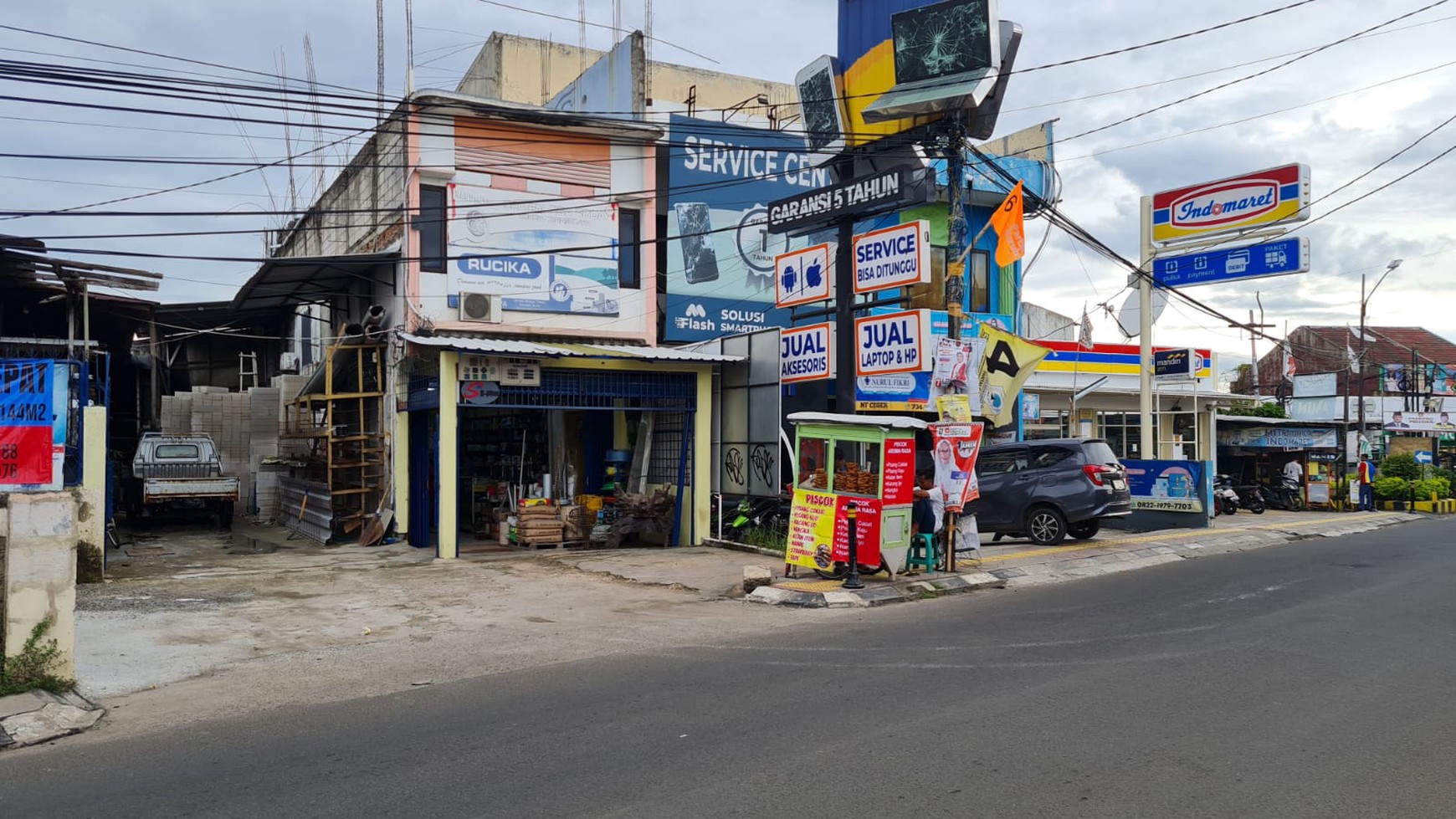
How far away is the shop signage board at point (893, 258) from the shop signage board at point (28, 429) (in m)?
11.0

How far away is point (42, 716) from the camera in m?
6.98

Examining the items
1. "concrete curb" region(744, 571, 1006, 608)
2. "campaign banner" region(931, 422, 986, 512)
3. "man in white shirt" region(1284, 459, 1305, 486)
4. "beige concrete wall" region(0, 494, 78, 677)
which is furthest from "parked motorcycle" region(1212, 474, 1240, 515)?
"beige concrete wall" region(0, 494, 78, 677)

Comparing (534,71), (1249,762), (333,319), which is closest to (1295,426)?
(534,71)

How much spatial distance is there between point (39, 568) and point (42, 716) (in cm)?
123

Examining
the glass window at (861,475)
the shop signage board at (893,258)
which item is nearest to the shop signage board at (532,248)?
the shop signage board at (893,258)

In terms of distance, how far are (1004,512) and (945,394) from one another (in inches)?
175

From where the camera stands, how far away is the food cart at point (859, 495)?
42.2ft

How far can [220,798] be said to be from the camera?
5266 millimetres

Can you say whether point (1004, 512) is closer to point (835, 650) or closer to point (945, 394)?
point (945, 394)

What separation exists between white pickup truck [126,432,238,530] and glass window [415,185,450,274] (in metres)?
7.75

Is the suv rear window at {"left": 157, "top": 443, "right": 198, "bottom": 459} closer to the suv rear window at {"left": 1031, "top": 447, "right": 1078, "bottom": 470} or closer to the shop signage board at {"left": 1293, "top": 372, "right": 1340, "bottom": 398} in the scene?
the suv rear window at {"left": 1031, "top": 447, "right": 1078, "bottom": 470}

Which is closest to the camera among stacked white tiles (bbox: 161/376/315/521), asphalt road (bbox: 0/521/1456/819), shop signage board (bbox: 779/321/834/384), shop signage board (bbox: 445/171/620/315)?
asphalt road (bbox: 0/521/1456/819)

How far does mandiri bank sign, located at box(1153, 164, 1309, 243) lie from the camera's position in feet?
65.1

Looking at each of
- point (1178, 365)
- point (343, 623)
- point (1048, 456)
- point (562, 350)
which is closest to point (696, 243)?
point (562, 350)
